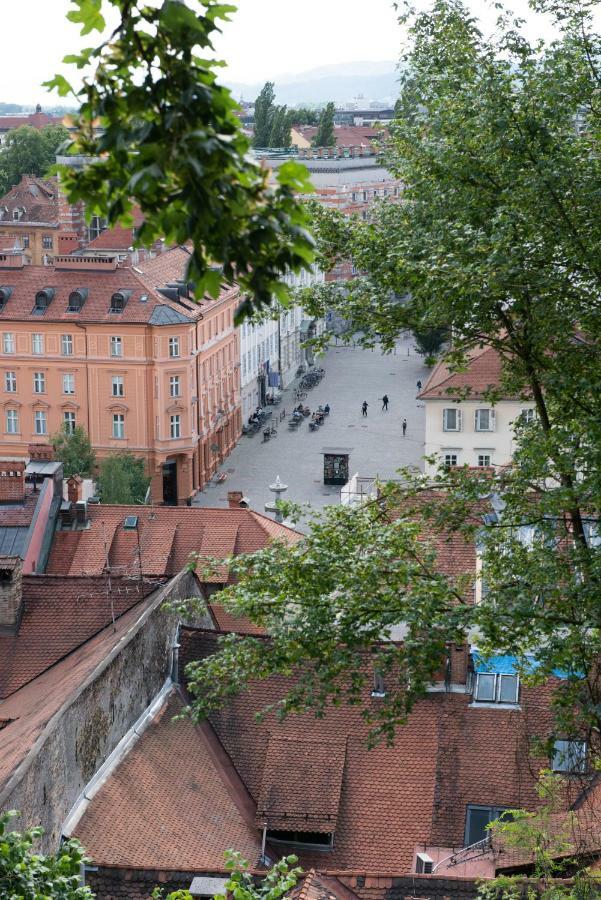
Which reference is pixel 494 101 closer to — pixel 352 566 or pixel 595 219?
pixel 595 219

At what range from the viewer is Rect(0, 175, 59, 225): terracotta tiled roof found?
4343 inches

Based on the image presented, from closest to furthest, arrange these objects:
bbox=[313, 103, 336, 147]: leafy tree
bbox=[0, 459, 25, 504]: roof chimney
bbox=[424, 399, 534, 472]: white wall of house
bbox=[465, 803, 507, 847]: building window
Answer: bbox=[465, 803, 507, 847]: building window, bbox=[0, 459, 25, 504]: roof chimney, bbox=[424, 399, 534, 472]: white wall of house, bbox=[313, 103, 336, 147]: leafy tree

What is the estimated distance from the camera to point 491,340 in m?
16.4

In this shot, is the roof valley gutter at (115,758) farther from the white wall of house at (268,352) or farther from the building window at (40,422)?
the white wall of house at (268,352)

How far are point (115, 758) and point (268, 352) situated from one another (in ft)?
213

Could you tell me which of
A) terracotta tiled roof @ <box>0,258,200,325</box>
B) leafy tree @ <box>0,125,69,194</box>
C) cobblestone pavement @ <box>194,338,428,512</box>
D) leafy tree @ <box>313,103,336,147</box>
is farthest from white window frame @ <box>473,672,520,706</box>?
leafy tree @ <box>0,125,69,194</box>

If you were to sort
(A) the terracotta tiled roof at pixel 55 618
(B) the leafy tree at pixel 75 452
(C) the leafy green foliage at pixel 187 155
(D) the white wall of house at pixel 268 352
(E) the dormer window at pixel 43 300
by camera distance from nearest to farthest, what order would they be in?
(C) the leafy green foliage at pixel 187 155 → (A) the terracotta tiled roof at pixel 55 618 → (B) the leafy tree at pixel 75 452 → (E) the dormer window at pixel 43 300 → (D) the white wall of house at pixel 268 352

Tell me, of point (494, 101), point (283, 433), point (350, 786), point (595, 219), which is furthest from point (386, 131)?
point (283, 433)

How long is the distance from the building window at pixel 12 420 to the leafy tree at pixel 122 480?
660cm

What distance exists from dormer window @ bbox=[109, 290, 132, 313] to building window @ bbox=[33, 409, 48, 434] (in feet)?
18.8

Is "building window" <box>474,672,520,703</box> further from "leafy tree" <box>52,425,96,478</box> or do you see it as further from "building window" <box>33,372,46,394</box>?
"building window" <box>33,372,46,394</box>

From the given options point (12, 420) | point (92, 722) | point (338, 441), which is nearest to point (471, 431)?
point (12, 420)

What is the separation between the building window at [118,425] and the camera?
61.9 m

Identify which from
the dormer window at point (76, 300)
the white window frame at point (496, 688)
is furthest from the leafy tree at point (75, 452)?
the white window frame at point (496, 688)
